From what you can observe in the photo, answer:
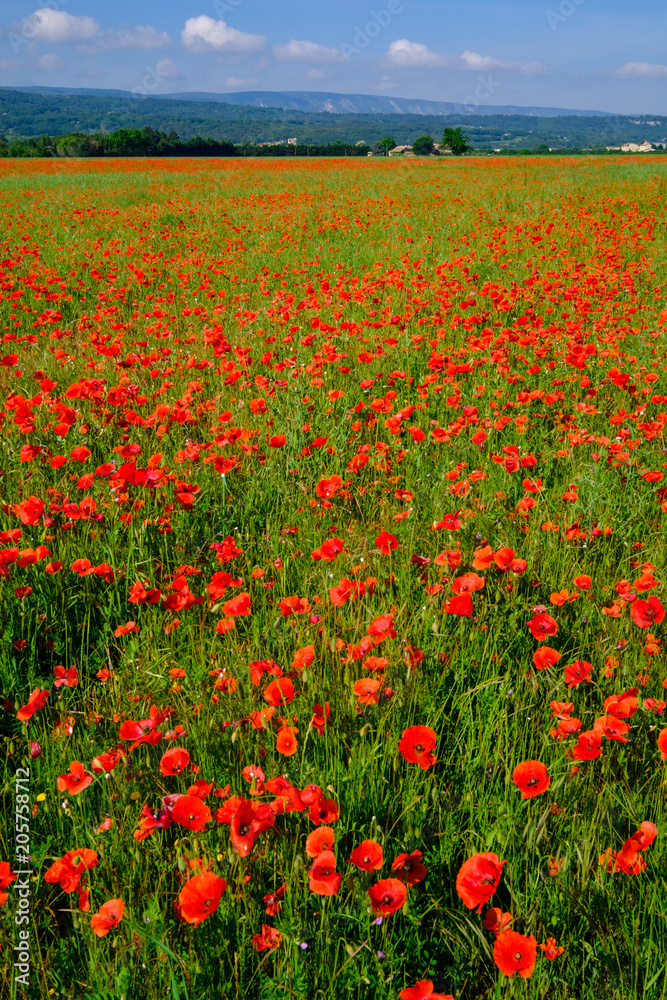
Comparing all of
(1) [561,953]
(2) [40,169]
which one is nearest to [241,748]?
(1) [561,953]

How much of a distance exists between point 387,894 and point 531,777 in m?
0.40

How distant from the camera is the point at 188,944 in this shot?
4.10 feet

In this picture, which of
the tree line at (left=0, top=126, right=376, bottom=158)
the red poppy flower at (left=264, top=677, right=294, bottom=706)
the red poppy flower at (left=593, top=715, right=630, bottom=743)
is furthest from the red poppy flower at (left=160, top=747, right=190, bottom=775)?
the tree line at (left=0, top=126, right=376, bottom=158)

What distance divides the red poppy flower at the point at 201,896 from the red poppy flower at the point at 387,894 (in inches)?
11.5

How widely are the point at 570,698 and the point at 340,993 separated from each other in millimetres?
962

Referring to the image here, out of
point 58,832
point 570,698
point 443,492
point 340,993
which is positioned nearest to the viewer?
point 340,993

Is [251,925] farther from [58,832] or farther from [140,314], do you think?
[140,314]

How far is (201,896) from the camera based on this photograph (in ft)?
3.73

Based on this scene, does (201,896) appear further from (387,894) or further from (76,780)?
(76,780)

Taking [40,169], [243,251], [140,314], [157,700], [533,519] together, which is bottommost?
[157,700]

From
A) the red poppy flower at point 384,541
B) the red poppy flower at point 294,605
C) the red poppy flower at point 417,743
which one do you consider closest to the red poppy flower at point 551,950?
the red poppy flower at point 417,743

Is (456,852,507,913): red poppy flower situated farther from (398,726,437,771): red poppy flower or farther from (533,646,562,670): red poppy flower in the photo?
(533,646,562,670): red poppy flower

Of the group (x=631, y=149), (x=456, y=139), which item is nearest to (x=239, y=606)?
(x=456, y=139)

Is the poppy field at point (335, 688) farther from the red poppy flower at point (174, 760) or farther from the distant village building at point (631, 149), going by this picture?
the distant village building at point (631, 149)
